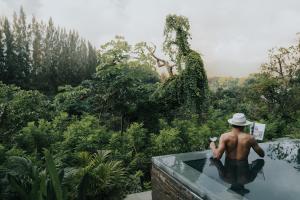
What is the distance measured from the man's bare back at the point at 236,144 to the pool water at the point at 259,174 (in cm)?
14

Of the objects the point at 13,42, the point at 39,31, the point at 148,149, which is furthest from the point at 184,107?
the point at 39,31

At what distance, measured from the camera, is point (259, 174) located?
4.84 m

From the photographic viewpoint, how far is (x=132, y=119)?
34.2ft

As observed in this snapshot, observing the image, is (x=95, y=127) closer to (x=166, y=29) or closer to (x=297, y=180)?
(x=166, y=29)

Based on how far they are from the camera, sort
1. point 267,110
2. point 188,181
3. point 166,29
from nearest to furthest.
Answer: point 188,181
point 166,29
point 267,110

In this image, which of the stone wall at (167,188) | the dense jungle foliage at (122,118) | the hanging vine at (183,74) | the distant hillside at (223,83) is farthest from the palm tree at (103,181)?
the distant hillside at (223,83)

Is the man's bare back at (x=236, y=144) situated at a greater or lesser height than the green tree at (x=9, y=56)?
lesser

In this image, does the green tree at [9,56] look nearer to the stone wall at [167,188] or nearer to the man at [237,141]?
the stone wall at [167,188]

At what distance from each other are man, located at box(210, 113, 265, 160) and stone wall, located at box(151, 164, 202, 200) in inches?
35.7

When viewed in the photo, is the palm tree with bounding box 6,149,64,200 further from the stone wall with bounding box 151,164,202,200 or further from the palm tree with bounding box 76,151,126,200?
the stone wall with bounding box 151,164,202,200

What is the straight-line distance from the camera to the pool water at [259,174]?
161 inches

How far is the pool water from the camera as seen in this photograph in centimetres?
409

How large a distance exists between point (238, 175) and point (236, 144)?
1.51 ft

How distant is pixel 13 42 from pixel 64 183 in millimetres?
29753
